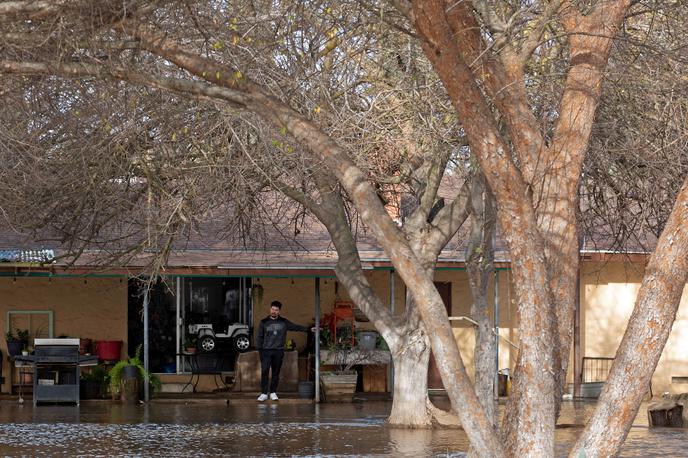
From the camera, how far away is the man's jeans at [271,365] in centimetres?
2083

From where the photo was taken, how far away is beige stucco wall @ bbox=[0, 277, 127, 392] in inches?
877

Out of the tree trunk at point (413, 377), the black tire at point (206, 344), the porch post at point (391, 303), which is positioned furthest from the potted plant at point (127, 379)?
the tree trunk at point (413, 377)

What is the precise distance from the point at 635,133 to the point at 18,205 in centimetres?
747

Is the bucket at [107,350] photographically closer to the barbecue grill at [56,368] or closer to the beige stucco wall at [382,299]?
the barbecue grill at [56,368]

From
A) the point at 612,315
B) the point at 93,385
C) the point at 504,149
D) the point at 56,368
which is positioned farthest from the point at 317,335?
the point at 504,149

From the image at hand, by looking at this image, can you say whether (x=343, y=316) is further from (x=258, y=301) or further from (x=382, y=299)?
(x=258, y=301)

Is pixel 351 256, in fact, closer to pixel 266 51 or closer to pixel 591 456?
pixel 266 51

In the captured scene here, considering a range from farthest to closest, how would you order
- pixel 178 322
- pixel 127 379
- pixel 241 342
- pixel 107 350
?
pixel 178 322 < pixel 241 342 < pixel 107 350 < pixel 127 379

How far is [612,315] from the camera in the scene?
23375 mm

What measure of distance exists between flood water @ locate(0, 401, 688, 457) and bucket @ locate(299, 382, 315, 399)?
754 mm

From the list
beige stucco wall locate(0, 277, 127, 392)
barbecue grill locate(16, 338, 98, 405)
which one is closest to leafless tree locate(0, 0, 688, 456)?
barbecue grill locate(16, 338, 98, 405)

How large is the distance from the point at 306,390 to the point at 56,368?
167 inches

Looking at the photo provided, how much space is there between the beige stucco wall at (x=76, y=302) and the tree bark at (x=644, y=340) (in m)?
15.0

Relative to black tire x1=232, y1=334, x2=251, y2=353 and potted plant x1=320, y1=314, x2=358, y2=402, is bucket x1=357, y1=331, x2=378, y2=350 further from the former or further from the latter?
black tire x1=232, y1=334, x2=251, y2=353
